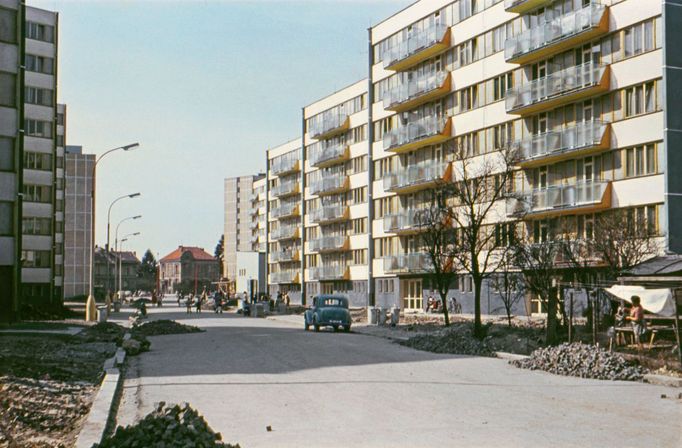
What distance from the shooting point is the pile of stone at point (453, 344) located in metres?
24.4

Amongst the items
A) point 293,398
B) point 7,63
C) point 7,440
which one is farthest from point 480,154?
point 7,440

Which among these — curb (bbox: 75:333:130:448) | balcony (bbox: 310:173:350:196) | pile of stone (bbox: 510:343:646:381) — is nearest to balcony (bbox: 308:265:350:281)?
balcony (bbox: 310:173:350:196)

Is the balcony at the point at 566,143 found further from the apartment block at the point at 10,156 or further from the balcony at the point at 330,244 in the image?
Result: the balcony at the point at 330,244

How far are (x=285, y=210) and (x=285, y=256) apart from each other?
18.6 feet

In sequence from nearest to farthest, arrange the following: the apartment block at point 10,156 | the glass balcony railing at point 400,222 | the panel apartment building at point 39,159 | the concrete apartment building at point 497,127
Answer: the apartment block at point 10,156
the concrete apartment building at point 497,127
the glass balcony railing at point 400,222
the panel apartment building at point 39,159

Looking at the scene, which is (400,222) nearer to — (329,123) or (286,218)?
(329,123)

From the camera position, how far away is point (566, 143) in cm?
4591

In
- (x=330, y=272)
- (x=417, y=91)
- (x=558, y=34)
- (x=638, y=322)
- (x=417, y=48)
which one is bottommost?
(x=638, y=322)

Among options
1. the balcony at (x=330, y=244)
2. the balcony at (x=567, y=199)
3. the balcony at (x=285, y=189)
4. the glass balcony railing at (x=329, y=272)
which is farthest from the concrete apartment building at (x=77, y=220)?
the balcony at (x=567, y=199)

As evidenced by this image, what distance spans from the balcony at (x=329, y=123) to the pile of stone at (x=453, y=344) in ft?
171

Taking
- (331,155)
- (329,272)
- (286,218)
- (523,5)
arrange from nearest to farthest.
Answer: (523,5)
(329,272)
(331,155)
(286,218)

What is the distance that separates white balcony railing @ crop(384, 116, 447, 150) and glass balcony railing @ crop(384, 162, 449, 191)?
6.68 feet

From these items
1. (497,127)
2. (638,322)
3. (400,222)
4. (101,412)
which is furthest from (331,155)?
(101,412)

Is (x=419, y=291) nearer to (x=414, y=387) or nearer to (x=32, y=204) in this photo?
(x=32, y=204)
